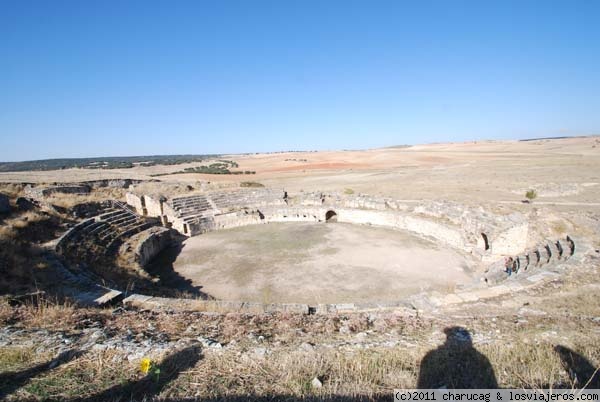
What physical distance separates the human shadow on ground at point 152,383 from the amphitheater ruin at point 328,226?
3.22 meters

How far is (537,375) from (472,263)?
11722 millimetres

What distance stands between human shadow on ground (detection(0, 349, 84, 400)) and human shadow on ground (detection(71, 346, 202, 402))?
885 millimetres

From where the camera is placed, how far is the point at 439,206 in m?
19.9

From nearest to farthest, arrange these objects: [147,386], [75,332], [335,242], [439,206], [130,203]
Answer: [147,386], [75,332], [335,242], [439,206], [130,203]

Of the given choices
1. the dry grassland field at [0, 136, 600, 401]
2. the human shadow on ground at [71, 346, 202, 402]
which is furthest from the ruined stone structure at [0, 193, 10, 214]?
the human shadow on ground at [71, 346, 202, 402]

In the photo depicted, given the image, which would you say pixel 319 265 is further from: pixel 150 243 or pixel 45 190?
pixel 45 190

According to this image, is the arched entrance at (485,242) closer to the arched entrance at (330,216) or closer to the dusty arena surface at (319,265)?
the dusty arena surface at (319,265)

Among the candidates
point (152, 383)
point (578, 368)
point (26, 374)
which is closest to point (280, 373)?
point (152, 383)

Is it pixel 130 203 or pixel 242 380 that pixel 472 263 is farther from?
pixel 130 203

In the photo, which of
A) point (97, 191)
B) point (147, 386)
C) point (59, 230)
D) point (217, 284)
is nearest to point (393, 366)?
point (147, 386)

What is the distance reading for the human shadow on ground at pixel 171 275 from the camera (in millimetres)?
11812

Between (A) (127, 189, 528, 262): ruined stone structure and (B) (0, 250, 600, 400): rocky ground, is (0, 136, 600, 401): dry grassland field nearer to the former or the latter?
(B) (0, 250, 600, 400): rocky ground

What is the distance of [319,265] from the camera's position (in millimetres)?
14305

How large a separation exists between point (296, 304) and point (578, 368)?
5.58 meters
